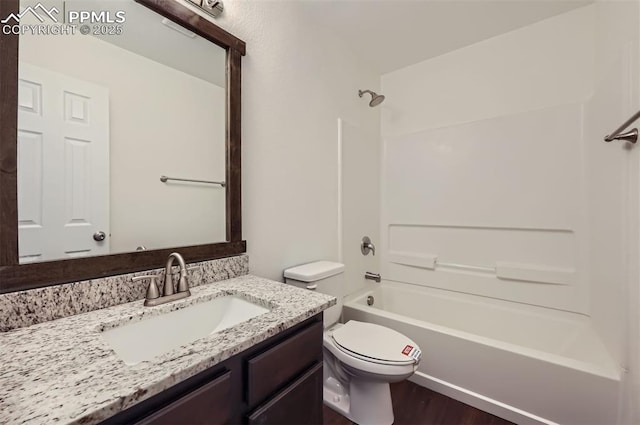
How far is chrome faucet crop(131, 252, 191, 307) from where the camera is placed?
922mm

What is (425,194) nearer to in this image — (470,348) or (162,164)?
(470,348)

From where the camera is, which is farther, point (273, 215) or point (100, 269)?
point (273, 215)

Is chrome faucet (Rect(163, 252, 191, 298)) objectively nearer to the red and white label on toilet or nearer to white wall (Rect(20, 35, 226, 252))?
white wall (Rect(20, 35, 226, 252))

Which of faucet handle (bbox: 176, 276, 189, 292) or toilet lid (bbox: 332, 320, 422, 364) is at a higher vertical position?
faucet handle (bbox: 176, 276, 189, 292)

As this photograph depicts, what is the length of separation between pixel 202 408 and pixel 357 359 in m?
0.87

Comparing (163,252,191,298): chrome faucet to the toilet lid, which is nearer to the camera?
(163,252,191,298): chrome faucet

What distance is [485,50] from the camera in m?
2.06

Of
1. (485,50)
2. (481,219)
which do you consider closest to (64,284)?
(481,219)

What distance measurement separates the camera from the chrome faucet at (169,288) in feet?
3.02

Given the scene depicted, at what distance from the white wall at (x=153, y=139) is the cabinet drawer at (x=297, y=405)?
0.71 m

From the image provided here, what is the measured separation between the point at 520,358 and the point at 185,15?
2241 mm

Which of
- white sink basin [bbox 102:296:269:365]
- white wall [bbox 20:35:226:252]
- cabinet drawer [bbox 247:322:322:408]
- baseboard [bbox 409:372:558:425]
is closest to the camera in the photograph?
cabinet drawer [bbox 247:322:322:408]

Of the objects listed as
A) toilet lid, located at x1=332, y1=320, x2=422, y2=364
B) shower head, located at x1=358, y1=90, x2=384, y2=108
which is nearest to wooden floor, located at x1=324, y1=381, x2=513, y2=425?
toilet lid, located at x1=332, y1=320, x2=422, y2=364

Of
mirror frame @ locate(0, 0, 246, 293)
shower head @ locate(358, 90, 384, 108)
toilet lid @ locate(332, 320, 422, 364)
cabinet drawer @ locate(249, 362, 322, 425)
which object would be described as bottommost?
toilet lid @ locate(332, 320, 422, 364)
